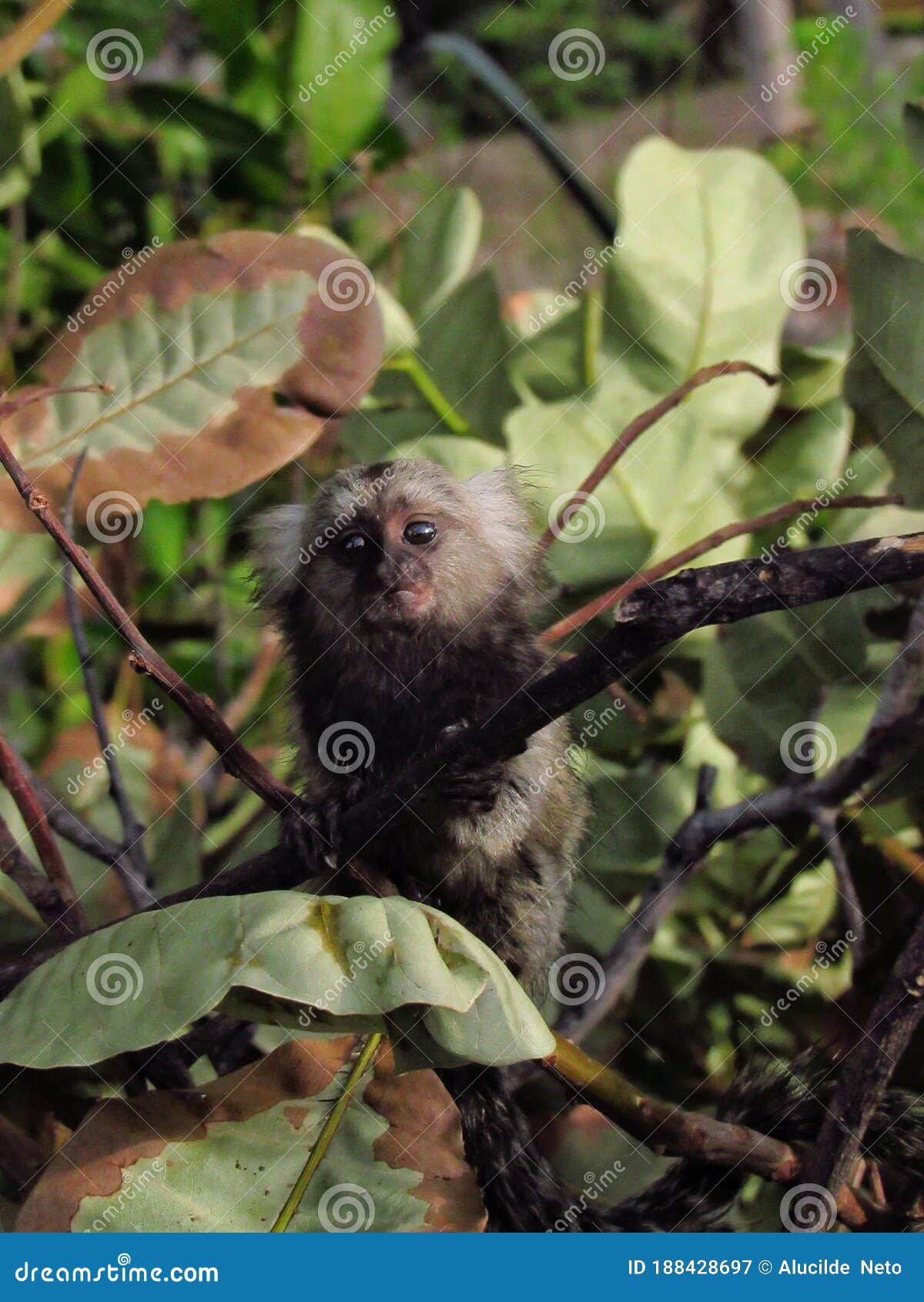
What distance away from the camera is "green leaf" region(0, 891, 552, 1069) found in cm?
108

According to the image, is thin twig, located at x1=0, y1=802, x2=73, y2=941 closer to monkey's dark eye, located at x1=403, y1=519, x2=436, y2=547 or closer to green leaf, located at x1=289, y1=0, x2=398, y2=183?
monkey's dark eye, located at x1=403, y1=519, x2=436, y2=547

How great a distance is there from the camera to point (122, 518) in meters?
1.83

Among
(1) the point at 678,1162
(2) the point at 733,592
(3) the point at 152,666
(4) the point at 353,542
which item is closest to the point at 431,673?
(4) the point at 353,542

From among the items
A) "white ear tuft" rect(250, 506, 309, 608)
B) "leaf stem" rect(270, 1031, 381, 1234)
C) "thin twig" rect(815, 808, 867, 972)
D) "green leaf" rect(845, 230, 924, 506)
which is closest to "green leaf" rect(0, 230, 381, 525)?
"white ear tuft" rect(250, 506, 309, 608)

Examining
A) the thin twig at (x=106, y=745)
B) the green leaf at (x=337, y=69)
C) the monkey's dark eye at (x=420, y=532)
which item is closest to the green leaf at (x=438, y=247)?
the green leaf at (x=337, y=69)

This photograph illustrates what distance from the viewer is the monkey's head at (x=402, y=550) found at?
1775 mm

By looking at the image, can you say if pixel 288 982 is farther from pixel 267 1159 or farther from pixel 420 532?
pixel 420 532

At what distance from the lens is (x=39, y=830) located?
1.40m

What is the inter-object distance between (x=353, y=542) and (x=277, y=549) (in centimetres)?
24

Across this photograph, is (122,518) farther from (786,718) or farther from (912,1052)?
(912,1052)

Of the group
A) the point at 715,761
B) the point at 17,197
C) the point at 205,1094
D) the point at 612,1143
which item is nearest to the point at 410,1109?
the point at 205,1094

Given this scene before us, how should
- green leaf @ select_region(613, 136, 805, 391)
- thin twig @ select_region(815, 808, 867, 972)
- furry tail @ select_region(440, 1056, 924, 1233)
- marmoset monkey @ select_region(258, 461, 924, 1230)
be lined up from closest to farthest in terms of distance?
furry tail @ select_region(440, 1056, 924, 1233), marmoset monkey @ select_region(258, 461, 924, 1230), thin twig @ select_region(815, 808, 867, 972), green leaf @ select_region(613, 136, 805, 391)

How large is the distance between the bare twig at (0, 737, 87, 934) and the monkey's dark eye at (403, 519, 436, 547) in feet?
2.07

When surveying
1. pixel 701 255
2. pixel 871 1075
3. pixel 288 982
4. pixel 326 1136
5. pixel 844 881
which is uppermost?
pixel 701 255
